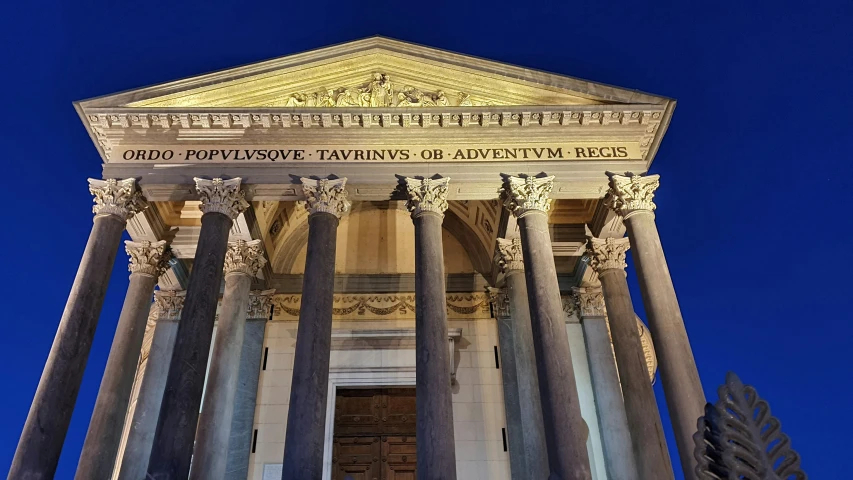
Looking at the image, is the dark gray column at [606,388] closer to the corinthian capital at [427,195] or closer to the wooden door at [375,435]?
the wooden door at [375,435]

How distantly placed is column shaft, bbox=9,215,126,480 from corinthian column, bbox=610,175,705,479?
12.3 metres

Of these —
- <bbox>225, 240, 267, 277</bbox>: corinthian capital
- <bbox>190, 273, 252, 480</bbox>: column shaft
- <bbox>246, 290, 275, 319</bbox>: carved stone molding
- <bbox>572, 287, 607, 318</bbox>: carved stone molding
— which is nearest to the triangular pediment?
<bbox>225, 240, 267, 277</bbox>: corinthian capital

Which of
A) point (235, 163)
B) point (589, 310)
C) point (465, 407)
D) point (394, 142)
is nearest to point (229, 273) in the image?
point (235, 163)

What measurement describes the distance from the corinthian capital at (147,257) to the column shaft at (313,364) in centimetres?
541

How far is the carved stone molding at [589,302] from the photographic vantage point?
19.5 metres

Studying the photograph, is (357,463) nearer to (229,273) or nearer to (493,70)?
(229,273)

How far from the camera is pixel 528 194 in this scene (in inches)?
607

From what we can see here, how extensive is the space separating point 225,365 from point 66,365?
4.26 metres

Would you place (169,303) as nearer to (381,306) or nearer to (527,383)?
(381,306)

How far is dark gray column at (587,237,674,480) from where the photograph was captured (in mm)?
14281

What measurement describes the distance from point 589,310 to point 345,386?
25.9 ft

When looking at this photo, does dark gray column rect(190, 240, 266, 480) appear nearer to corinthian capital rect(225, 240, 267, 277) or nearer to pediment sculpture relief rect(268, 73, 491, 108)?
corinthian capital rect(225, 240, 267, 277)

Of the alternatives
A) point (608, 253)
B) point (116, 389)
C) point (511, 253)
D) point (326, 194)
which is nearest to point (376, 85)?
point (326, 194)

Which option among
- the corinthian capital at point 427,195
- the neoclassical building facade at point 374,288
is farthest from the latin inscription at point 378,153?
the corinthian capital at point 427,195
